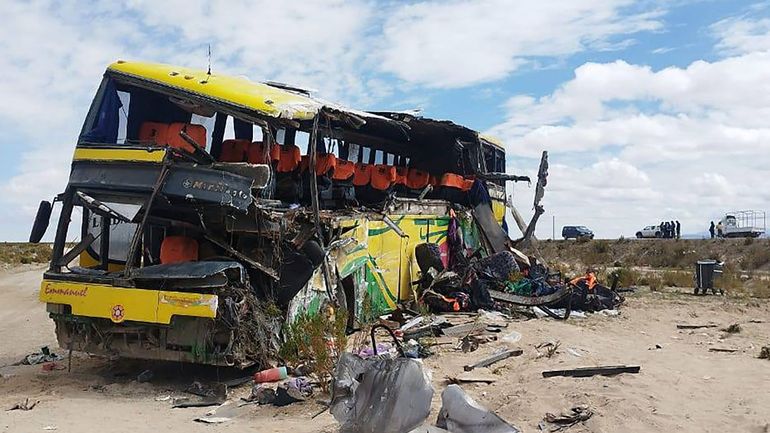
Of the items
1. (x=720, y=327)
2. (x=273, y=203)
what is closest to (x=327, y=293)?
(x=273, y=203)

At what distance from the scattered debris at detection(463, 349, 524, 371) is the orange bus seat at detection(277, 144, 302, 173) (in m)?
4.13

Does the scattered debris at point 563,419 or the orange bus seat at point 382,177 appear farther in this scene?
the orange bus seat at point 382,177

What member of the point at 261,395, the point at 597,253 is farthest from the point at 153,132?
the point at 597,253

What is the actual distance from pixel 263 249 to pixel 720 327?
8.84 meters

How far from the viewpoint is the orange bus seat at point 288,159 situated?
1128 cm

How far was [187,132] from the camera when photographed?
9.74 meters

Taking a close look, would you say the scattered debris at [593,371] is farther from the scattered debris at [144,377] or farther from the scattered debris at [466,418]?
the scattered debris at [144,377]

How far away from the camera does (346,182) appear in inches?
528

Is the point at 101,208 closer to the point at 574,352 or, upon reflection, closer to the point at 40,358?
the point at 40,358

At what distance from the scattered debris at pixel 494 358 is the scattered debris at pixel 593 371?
3.81 feet

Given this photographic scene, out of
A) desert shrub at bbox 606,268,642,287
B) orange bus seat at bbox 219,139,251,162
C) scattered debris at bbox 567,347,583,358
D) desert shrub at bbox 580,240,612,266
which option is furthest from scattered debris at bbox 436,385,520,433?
desert shrub at bbox 580,240,612,266

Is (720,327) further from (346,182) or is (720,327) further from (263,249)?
(263,249)

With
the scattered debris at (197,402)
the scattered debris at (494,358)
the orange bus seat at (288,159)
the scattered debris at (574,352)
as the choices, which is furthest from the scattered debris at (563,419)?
the orange bus seat at (288,159)

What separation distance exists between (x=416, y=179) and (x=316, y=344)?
28.2 ft
